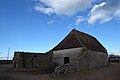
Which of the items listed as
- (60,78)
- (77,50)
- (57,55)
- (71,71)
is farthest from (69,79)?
(57,55)

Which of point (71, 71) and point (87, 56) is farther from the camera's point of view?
point (87, 56)

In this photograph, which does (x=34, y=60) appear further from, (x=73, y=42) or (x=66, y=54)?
(x=73, y=42)

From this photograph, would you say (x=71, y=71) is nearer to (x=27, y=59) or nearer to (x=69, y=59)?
(x=69, y=59)

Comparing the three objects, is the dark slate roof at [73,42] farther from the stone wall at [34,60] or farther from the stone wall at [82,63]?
the stone wall at [34,60]

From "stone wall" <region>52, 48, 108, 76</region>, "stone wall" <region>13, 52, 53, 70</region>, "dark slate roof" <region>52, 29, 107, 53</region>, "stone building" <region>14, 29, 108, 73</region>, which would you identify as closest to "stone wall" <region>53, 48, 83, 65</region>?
"stone building" <region>14, 29, 108, 73</region>

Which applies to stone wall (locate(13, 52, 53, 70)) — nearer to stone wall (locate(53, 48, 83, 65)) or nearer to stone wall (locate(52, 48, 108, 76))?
stone wall (locate(53, 48, 83, 65))

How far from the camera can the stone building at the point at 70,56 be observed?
24.5 meters

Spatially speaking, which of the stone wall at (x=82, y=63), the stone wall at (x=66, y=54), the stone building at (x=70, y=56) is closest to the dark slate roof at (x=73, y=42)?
the stone building at (x=70, y=56)

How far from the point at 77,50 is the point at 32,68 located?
9433 mm

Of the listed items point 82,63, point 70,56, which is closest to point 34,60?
point 70,56

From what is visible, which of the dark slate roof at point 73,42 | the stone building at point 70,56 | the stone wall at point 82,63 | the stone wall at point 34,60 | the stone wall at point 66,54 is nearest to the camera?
the stone wall at point 82,63

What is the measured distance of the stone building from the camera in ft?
80.4

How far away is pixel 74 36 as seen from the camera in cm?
2788

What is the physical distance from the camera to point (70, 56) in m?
26.0
